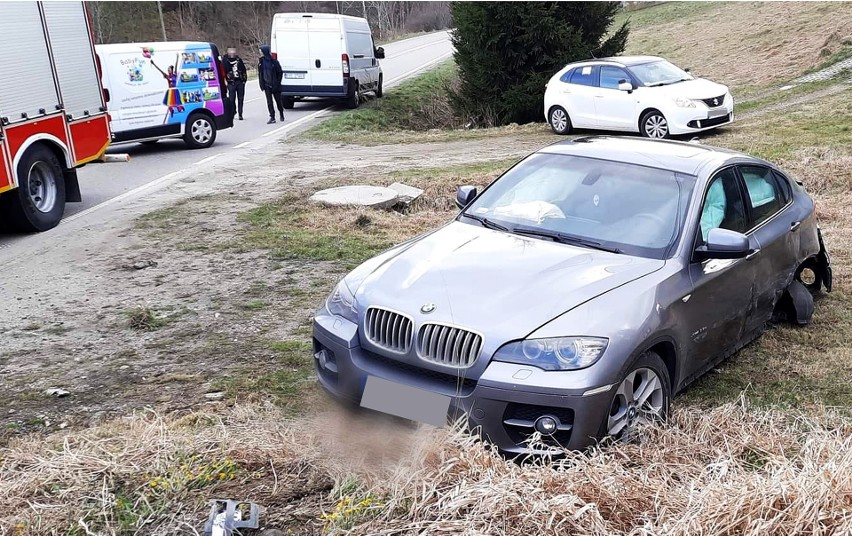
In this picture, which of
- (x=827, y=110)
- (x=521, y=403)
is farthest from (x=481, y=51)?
(x=521, y=403)

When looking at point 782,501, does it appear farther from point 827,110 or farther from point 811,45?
point 811,45

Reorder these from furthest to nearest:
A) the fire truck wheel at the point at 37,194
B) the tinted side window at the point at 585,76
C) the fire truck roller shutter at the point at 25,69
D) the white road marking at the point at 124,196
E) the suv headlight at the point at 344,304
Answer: the tinted side window at the point at 585,76, the white road marking at the point at 124,196, the fire truck wheel at the point at 37,194, the fire truck roller shutter at the point at 25,69, the suv headlight at the point at 344,304

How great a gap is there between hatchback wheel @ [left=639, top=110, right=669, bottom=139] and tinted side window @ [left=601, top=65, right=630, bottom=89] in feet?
3.20

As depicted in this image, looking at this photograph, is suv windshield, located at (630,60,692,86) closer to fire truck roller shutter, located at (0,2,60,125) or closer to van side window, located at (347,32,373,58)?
van side window, located at (347,32,373,58)

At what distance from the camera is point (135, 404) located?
5141mm

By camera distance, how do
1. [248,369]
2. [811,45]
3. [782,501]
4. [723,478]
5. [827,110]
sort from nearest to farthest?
[782,501]
[723,478]
[248,369]
[827,110]
[811,45]

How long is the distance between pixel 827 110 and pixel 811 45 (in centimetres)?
910

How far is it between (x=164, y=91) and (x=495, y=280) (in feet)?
43.7

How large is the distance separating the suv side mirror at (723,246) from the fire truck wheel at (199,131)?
1389 centimetres

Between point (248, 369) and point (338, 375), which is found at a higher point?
point (338, 375)

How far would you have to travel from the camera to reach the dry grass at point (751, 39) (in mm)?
23547

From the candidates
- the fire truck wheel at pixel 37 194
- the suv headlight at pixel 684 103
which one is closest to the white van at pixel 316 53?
the suv headlight at pixel 684 103

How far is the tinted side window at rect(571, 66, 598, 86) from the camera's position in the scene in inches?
Answer: 674

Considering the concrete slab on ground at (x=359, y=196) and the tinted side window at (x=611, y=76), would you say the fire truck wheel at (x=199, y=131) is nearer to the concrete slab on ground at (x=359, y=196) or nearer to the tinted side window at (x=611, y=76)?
the concrete slab on ground at (x=359, y=196)
